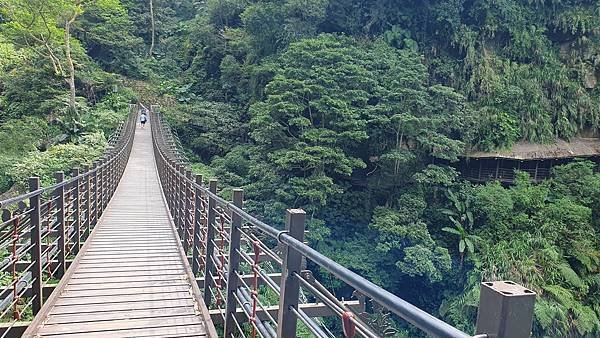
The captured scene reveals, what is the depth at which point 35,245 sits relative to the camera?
11.1 ft

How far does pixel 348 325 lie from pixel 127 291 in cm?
327

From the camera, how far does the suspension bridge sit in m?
1.18

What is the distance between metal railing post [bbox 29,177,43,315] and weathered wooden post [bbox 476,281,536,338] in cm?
343

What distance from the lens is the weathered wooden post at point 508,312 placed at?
816 millimetres

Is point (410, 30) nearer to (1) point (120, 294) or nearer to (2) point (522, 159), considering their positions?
(2) point (522, 159)

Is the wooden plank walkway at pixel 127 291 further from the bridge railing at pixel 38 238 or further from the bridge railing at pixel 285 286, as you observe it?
the bridge railing at pixel 285 286

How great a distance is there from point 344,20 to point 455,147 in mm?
7803

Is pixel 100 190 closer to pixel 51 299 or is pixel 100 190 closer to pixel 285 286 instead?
pixel 51 299

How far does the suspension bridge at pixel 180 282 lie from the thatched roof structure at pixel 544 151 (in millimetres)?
12966

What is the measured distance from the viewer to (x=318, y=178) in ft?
45.6

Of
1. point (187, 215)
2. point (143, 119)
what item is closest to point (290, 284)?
point (187, 215)

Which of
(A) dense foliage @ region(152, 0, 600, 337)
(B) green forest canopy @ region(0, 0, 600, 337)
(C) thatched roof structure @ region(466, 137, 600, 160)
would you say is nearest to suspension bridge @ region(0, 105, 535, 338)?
(B) green forest canopy @ region(0, 0, 600, 337)

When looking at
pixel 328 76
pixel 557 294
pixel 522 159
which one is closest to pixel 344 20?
pixel 328 76

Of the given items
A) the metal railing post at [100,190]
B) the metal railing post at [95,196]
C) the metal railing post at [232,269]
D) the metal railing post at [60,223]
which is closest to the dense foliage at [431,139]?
the metal railing post at [100,190]
